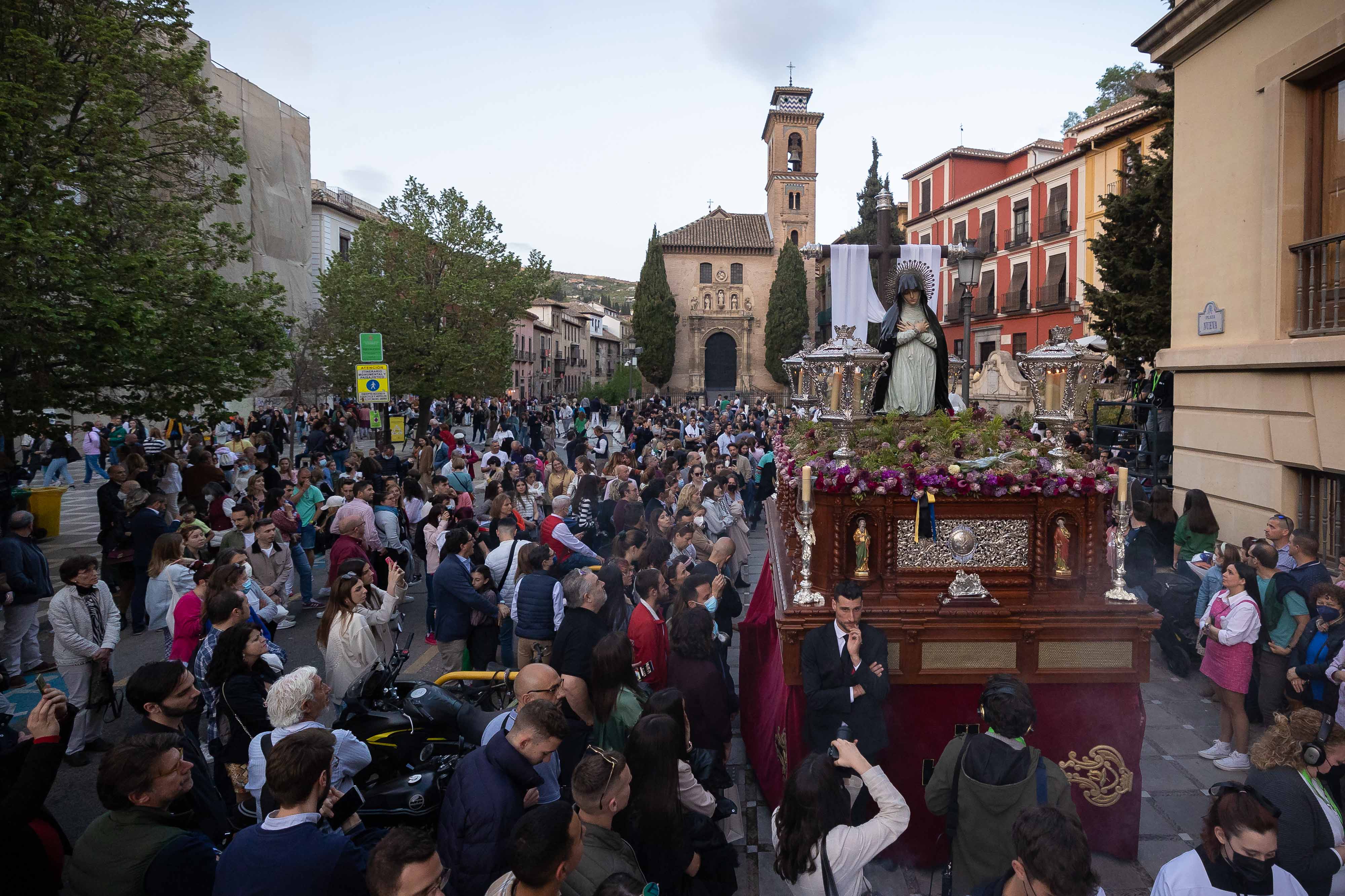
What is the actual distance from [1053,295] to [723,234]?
31704 millimetres

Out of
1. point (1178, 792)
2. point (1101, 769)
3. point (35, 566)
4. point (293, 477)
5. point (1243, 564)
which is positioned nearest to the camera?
point (1101, 769)

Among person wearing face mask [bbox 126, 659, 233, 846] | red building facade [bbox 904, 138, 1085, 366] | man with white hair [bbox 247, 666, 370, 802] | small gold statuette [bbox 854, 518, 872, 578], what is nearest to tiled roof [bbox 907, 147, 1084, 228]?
red building facade [bbox 904, 138, 1085, 366]

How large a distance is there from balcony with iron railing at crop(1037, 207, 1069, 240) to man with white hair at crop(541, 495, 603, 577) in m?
28.0

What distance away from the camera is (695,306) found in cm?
5856

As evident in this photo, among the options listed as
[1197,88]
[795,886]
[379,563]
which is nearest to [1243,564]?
[795,886]

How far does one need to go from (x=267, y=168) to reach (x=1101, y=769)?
28110 millimetres

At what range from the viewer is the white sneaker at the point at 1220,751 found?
5.87m

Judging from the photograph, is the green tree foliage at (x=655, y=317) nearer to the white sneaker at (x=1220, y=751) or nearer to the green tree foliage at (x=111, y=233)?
the green tree foliage at (x=111, y=233)

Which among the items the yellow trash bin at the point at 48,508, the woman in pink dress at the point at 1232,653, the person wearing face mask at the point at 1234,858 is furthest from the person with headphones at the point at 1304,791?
the yellow trash bin at the point at 48,508

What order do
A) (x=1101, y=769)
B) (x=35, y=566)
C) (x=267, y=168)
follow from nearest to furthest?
(x=1101, y=769)
(x=35, y=566)
(x=267, y=168)

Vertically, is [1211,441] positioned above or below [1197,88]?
below

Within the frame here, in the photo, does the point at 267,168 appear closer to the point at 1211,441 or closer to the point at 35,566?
the point at 35,566

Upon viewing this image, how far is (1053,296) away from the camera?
30.8 meters

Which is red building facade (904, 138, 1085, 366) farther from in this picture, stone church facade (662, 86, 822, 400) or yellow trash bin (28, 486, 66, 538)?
yellow trash bin (28, 486, 66, 538)
